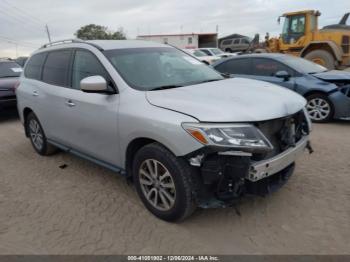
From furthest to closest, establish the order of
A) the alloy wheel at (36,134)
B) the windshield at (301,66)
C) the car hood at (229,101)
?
the windshield at (301,66) → the alloy wheel at (36,134) → the car hood at (229,101)

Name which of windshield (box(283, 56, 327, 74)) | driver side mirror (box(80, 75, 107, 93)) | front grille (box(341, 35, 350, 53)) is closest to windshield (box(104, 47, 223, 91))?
driver side mirror (box(80, 75, 107, 93))

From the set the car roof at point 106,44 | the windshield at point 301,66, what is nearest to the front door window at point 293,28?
the windshield at point 301,66

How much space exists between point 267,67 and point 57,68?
480 cm

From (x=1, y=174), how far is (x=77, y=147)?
146 cm

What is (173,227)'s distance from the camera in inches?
126

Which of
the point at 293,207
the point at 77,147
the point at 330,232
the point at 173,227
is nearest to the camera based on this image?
the point at 330,232

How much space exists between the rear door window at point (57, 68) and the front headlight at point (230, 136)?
7.83 ft

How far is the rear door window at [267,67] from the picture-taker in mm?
7320

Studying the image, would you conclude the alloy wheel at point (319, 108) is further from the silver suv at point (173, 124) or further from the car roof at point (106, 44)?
the car roof at point (106, 44)

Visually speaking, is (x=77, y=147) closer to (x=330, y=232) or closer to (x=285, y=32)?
(x=330, y=232)

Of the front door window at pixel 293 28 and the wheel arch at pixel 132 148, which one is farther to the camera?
the front door window at pixel 293 28

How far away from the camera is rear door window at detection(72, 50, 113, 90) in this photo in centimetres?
375

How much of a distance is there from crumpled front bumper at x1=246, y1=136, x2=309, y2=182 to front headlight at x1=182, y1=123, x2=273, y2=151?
0.16 m

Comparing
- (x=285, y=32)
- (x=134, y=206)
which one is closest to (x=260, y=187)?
(x=134, y=206)
